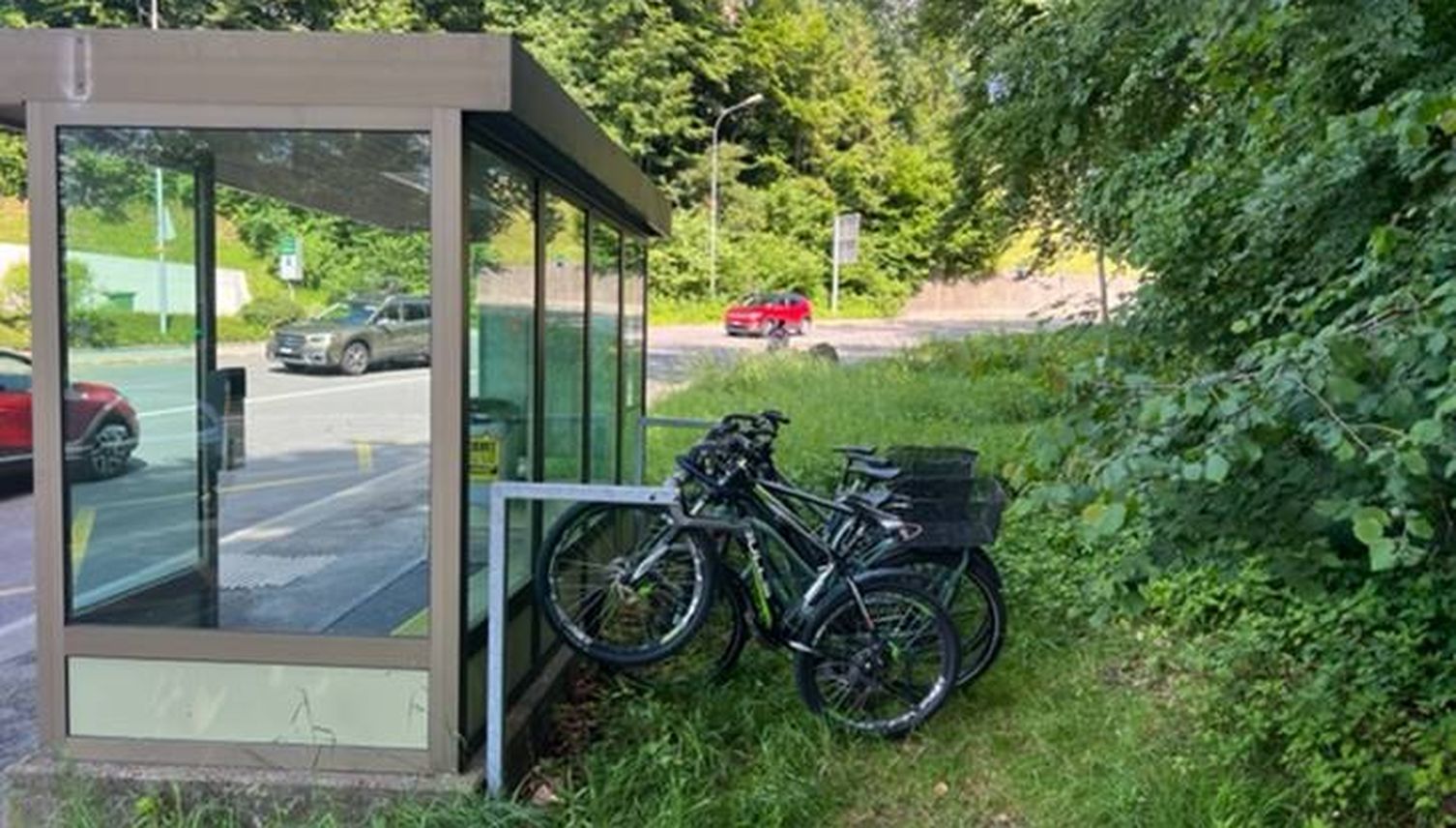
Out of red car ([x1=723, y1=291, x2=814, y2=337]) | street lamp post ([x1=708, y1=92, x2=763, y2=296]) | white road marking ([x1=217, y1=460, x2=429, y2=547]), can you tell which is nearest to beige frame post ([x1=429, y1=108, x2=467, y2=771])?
white road marking ([x1=217, y1=460, x2=429, y2=547])

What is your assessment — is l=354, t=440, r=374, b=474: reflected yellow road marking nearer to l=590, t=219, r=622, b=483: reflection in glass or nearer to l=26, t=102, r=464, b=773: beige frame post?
l=26, t=102, r=464, b=773: beige frame post

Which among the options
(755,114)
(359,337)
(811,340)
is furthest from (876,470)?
(755,114)

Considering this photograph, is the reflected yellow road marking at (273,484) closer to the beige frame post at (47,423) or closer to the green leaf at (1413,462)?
the beige frame post at (47,423)

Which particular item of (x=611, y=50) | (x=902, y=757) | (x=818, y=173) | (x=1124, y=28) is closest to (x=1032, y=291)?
(x=818, y=173)

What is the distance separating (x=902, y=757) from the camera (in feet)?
11.6

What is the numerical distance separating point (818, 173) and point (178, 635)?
115 feet

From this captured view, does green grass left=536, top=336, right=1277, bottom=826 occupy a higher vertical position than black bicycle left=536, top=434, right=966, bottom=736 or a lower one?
lower

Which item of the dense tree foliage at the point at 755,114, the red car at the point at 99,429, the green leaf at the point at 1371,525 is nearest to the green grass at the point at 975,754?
the green leaf at the point at 1371,525

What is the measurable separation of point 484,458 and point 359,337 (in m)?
0.56

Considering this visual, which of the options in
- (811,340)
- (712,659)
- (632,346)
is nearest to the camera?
(712,659)

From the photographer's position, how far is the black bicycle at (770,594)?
3.65 m

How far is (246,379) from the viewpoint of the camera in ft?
12.6

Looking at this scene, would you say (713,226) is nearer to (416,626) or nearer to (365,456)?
(365,456)

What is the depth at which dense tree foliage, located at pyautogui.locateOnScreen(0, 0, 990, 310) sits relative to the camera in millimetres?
29938
